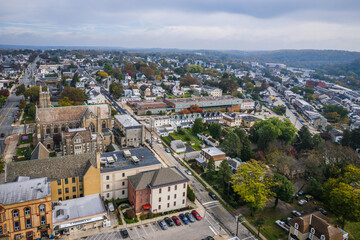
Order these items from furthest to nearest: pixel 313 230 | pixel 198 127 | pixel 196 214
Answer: pixel 198 127, pixel 196 214, pixel 313 230

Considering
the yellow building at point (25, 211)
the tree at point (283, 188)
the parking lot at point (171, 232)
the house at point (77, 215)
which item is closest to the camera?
the yellow building at point (25, 211)

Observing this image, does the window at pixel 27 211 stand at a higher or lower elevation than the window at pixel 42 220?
higher

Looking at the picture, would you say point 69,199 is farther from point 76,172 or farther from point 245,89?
point 245,89

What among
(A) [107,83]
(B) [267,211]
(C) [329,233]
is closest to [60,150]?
(B) [267,211]

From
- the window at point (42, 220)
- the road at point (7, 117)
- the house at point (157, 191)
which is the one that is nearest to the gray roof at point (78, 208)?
the window at point (42, 220)

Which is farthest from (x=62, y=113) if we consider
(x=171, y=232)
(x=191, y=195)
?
(x=171, y=232)

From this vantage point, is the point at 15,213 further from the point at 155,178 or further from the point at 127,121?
the point at 127,121

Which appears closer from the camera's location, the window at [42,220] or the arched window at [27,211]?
the arched window at [27,211]

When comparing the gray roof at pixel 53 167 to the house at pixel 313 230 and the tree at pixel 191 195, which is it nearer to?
the tree at pixel 191 195
